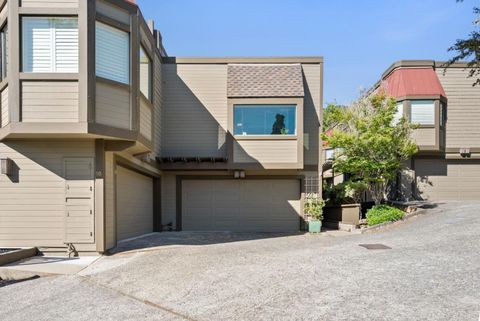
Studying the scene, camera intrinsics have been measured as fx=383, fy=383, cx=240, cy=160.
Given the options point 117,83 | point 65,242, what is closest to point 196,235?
point 65,242

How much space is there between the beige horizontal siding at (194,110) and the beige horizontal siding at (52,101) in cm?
Result: 615

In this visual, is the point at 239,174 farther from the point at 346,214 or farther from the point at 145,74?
the point at 145,74

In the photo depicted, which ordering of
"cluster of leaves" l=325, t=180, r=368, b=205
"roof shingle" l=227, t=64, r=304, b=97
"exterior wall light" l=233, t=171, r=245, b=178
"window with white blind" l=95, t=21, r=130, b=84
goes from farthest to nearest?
"cluster of leaves" l=325, t=180, r=368, b=205 < "exterior wall light" l=233, t=171, r=245, b=178 < "roof shingle" l=227, t=64, r=304, b=97 < "window with white blind" l=95, t=21, r=130, b=84

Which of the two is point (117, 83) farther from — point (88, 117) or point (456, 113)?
point (456, 113)

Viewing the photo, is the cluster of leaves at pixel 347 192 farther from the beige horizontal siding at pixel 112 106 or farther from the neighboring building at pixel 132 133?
the beige horizontal siding at pixel 112 106

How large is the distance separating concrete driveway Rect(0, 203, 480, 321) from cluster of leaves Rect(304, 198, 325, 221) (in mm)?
4341

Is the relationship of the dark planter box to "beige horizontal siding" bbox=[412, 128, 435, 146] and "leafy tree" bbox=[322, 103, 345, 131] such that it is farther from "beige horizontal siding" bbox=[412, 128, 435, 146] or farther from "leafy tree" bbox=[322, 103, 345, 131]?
"beige horizontal siding" bbox=[412, 128, 435, 146]

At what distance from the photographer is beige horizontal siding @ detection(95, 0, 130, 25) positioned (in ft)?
29.5

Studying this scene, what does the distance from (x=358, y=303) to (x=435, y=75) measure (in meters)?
15.6

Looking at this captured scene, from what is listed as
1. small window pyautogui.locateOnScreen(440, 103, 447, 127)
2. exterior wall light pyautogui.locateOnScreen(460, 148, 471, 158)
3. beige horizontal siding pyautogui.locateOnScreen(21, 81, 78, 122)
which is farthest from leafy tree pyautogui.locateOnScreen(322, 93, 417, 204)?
beige horizontal siding pyautogui.locateOnScreen(21, 81, 78, 122)

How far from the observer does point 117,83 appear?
9211mm

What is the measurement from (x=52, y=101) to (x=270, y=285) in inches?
246

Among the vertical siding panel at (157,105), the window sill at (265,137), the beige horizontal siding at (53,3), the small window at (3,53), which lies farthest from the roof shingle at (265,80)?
the small window at (3,53)

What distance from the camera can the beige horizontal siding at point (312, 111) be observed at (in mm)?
14742
